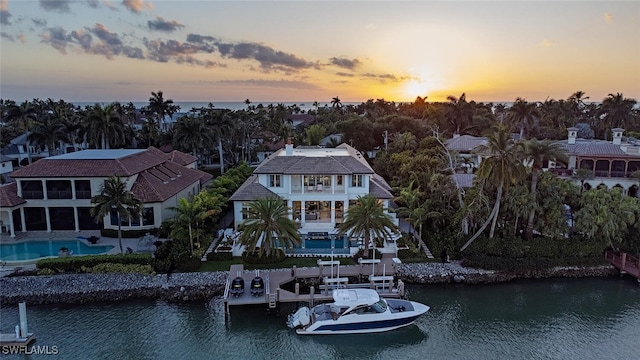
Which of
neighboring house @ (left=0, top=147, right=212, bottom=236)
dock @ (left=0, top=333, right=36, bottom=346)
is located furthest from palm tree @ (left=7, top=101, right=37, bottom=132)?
dock @ (left=0, top=333, right=36, bottom=346)

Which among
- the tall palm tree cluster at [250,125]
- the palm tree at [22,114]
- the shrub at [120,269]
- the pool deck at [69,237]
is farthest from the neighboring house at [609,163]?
the palm tree at [22,114]

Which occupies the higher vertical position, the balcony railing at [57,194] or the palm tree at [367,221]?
the balcony railing at [57,194]

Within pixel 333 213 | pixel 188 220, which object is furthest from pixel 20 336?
pixel 333 213

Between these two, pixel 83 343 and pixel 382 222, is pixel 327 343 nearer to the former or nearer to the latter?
pixel 382 222

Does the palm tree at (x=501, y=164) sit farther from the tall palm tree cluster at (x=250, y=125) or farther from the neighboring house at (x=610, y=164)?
the tall palm tree cluster at (x=250, y=125)

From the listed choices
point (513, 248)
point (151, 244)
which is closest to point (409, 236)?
point (513, 248)

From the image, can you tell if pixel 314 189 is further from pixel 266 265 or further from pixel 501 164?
pixel 501 164
